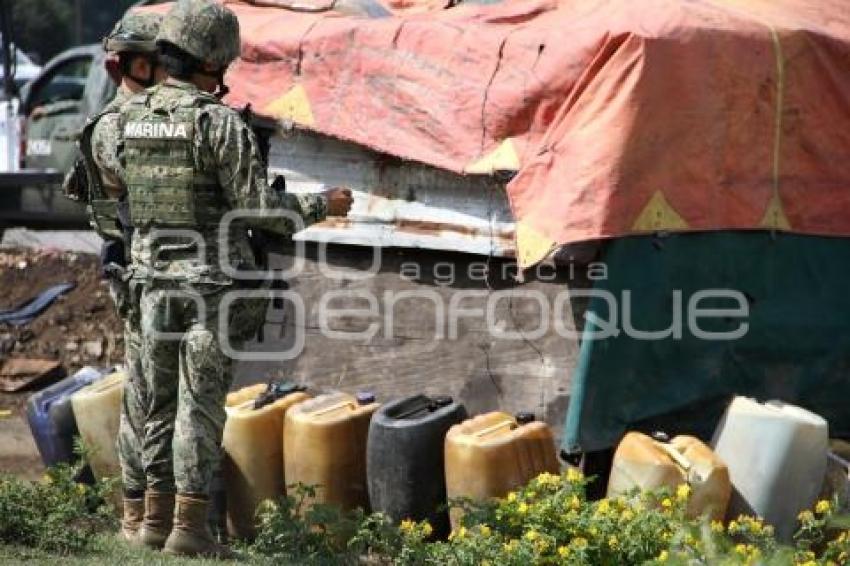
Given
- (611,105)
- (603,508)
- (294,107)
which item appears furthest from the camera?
(294,107)

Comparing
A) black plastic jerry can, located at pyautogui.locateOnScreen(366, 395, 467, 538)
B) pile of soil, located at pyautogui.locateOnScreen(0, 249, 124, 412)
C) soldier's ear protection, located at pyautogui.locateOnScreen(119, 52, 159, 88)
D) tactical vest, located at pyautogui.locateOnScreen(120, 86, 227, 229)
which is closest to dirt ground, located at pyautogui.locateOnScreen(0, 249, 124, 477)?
pile of soil, located at pyautogui.locateOnScreen(0, 249, 124, 412)

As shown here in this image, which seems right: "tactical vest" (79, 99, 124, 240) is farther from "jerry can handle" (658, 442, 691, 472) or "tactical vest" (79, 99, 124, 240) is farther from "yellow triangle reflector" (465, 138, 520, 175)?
"jerry can handle" (658, 442, 691, 472)

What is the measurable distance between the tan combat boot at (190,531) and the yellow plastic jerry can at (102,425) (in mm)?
1426

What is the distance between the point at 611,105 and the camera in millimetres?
6945

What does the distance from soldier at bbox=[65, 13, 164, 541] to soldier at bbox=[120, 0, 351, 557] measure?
233 millimetres

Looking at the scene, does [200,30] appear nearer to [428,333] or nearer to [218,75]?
[218,75]

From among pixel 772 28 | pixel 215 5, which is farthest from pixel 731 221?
pixel 215 5

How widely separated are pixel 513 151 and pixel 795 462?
5.64ft

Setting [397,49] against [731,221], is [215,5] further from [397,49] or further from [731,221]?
[731,221]

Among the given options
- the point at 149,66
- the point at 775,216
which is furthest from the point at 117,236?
the point at 775,216

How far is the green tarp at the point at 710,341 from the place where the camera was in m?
7.12

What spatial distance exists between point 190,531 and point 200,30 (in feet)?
6.11

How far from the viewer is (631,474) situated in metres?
6.81

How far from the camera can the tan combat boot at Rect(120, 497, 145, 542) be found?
6.88 metres
